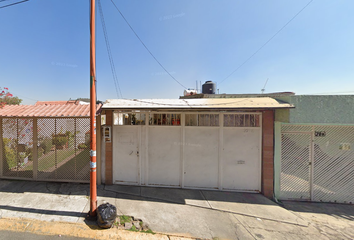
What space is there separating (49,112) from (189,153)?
4.90 meters

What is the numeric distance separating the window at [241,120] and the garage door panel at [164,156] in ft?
5.75

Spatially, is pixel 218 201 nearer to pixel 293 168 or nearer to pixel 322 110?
pixel 293 168

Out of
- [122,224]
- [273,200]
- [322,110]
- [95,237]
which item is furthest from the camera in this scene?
[273,200]

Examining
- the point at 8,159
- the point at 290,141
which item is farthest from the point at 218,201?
the point at 8,159

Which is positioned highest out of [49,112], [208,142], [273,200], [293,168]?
[49,112]

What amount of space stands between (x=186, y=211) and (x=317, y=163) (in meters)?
4.56

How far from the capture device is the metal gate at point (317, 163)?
421 centimetres

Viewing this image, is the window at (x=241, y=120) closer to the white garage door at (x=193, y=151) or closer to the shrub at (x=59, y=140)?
the white garage door at (x=193, y=151)

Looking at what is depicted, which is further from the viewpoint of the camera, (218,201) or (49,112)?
(49,112)

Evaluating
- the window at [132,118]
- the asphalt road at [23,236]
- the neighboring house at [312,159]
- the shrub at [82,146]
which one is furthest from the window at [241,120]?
the shrub at [82,146]

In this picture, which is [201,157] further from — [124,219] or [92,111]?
[92,111]

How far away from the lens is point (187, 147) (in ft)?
15.3

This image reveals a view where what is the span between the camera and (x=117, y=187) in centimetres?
457

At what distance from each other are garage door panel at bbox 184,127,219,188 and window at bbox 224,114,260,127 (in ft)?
1.67
